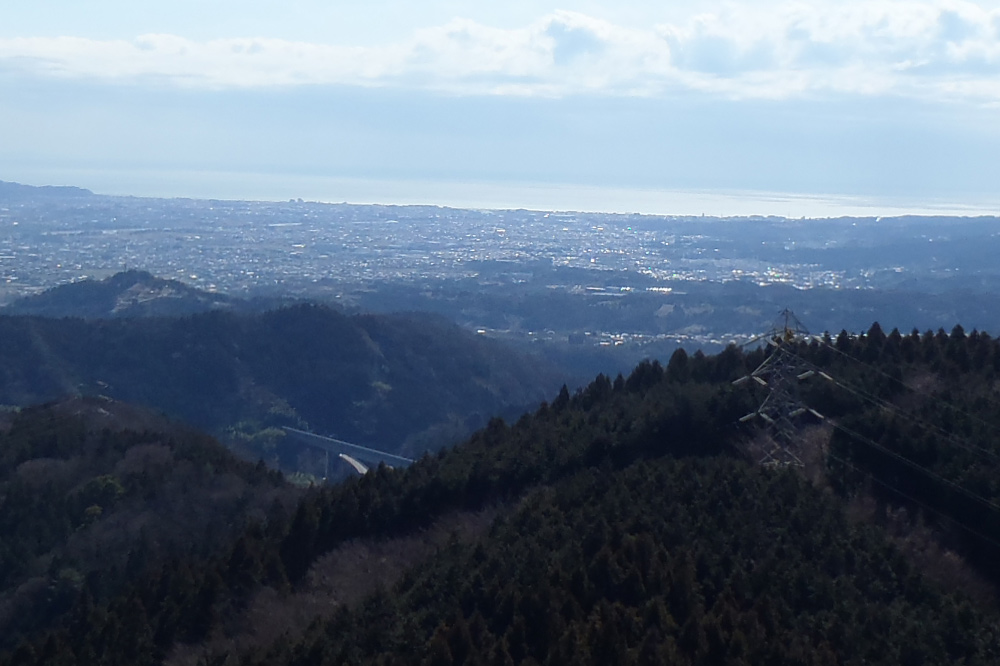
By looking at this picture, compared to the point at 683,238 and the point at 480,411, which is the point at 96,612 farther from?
the point at 683,238

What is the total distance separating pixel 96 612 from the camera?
89.8ft

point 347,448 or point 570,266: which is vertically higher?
point 570,266

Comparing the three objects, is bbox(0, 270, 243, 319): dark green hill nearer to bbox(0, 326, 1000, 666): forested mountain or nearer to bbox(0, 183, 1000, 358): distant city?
bbox(0, 183, 1000, 358): distant city

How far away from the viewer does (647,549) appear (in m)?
20.9

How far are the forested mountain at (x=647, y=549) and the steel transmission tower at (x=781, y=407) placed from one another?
0.42 metres

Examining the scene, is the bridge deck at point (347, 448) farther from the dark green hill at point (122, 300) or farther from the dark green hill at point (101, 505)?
the dark green hill at point (122, 300)

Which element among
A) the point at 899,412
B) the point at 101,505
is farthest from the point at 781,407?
the point at 101,505

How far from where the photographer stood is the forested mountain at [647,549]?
61.8 ft

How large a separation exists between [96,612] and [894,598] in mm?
16522

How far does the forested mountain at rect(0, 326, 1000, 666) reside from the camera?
1884 cm

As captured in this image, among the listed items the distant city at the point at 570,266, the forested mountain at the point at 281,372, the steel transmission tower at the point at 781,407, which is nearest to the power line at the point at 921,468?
the steel transmission tower at the point at 781,407

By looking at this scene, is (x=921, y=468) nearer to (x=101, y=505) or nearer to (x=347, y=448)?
(x=101, y=505)

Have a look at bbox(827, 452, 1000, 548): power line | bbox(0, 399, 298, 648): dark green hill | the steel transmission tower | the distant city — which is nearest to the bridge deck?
bbox(0, 399, 298, 648): dark green hill

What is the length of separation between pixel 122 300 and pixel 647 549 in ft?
303
